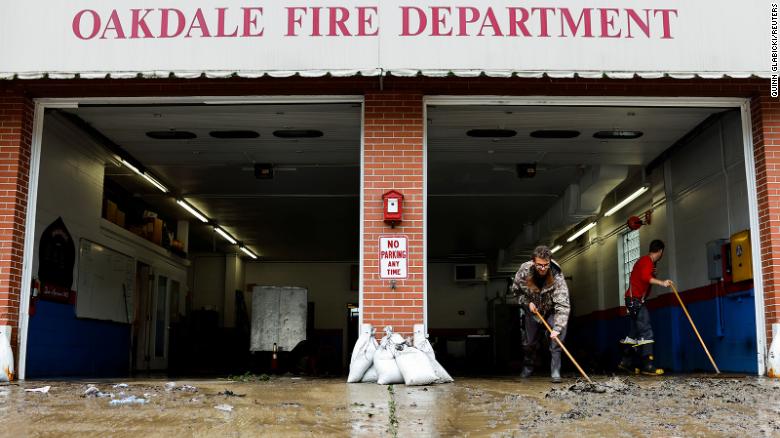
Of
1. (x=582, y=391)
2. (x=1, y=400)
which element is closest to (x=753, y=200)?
(x=582, y=391)

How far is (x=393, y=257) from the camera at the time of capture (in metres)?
8.95

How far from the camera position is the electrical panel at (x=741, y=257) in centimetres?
996

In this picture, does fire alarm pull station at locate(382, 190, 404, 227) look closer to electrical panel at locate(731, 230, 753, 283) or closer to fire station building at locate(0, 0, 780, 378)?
fire station building at locate(0, 0, 780, 378)

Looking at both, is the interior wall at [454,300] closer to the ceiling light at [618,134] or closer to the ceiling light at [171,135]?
the ceiling light at [618,134]

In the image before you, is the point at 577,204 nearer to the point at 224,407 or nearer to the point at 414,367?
the point at 414,367

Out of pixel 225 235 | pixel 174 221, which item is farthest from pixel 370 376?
pixel 225 235

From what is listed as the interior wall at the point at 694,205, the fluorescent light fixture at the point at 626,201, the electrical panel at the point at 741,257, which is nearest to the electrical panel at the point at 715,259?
the interior wall at the point at 694,205

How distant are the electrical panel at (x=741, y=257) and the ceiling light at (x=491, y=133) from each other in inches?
129

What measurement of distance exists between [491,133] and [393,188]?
3004 mm

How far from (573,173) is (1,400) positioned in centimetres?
1071

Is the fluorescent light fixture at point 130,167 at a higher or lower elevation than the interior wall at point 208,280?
higher

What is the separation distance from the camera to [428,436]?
4707 mm

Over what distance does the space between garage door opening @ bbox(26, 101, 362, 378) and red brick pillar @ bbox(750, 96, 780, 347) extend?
15.4 feet

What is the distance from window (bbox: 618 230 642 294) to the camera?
1633 cm
